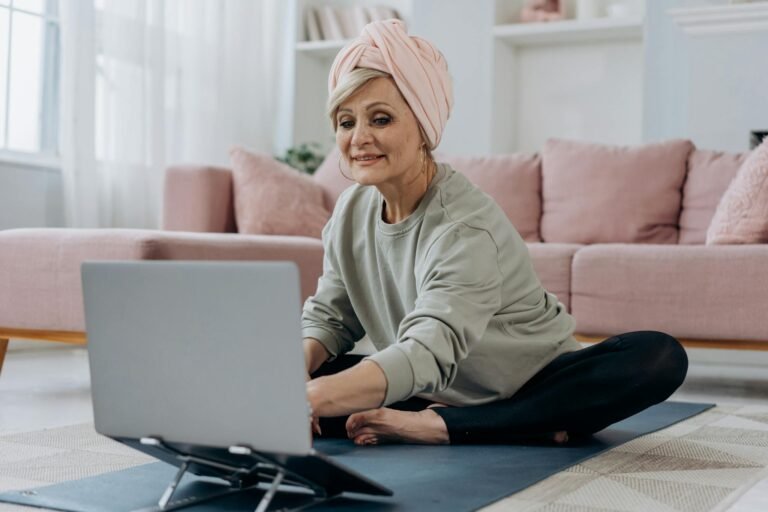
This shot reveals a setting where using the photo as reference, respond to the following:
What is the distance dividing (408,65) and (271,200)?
223 cm

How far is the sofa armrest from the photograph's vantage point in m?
3.85

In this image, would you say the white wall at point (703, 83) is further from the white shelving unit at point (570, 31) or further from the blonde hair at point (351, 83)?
the blonde hair at point (351, 83)

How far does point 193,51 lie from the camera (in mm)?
5051

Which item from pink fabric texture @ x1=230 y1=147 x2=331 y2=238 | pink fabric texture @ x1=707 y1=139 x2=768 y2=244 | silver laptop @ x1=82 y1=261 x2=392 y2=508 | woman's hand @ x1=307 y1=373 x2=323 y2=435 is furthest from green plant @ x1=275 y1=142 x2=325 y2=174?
silver laptop @ x1=82 y1=261 x2=392 y2=508

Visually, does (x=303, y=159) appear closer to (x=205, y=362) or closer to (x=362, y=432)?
(x=362, y=432)

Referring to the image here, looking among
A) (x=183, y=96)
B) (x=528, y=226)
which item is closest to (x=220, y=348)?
(x=528, y=226)

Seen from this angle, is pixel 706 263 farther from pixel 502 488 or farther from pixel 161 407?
pixel 161 407

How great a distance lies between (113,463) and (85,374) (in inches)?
67.7

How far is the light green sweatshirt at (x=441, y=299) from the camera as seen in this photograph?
5.30ft

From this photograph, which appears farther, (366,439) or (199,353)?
(366,439)

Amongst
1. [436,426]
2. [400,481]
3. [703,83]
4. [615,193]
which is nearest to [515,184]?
[615,193]

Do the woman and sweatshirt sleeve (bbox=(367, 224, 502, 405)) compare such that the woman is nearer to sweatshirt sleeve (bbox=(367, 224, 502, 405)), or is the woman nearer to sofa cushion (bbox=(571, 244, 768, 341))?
sweatshirt sleeve (bbox=(367, 224, 502, 405))

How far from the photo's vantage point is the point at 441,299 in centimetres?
165

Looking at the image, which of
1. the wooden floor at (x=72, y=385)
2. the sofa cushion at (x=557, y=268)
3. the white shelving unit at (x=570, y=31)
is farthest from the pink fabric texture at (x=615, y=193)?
the white shelving unit at (x=570, y=31)
